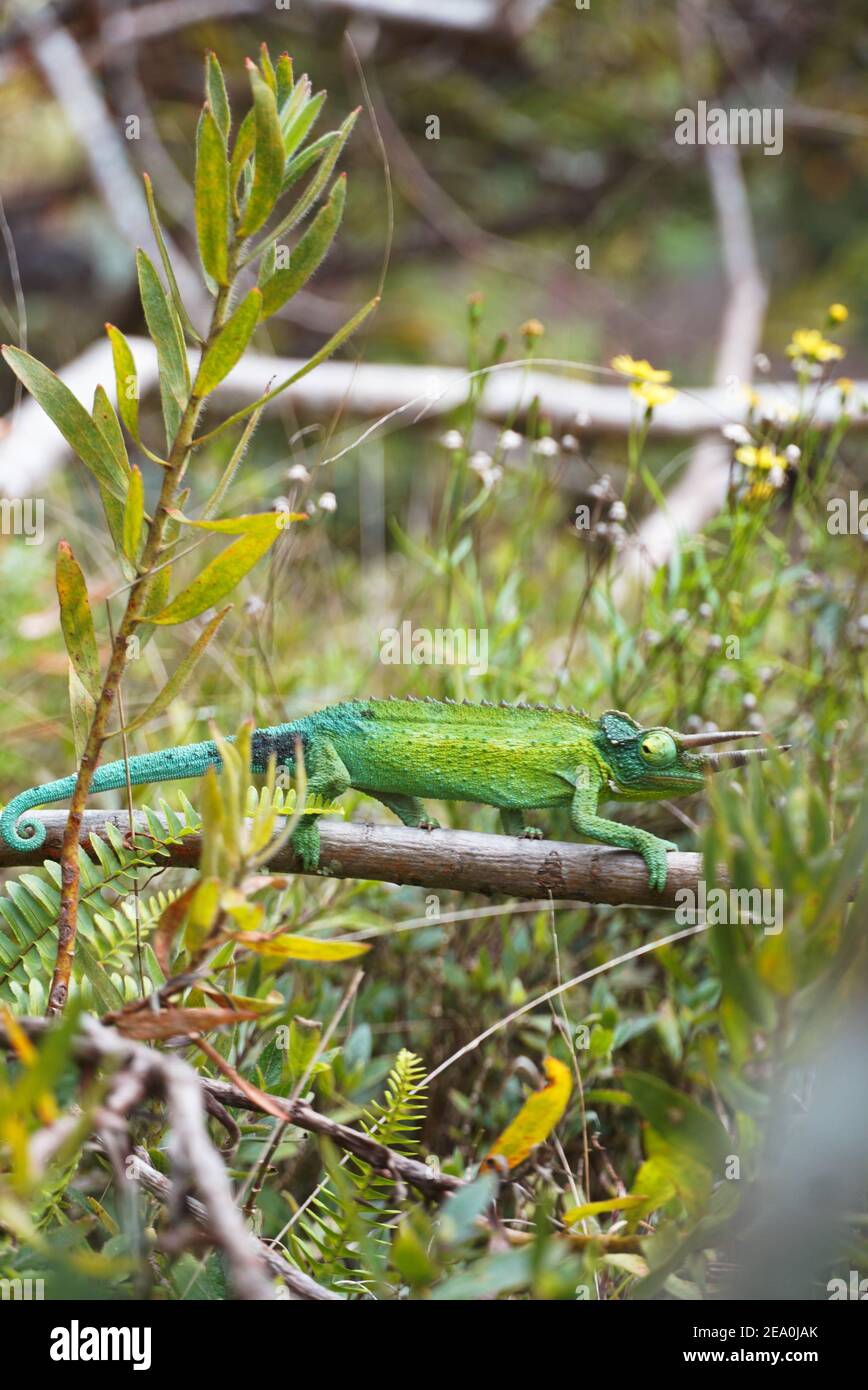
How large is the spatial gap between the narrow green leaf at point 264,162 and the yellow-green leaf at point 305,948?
0.62 meters

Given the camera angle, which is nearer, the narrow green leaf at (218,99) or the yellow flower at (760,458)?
the narrow green leaf at (218,99)

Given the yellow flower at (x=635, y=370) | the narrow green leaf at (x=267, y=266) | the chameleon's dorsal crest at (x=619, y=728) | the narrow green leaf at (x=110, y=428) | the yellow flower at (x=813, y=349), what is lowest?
the chameleon's dorsal crest at (x=619, y=728)

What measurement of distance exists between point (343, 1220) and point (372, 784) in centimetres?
74

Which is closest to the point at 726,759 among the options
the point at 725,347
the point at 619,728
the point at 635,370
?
the point at 619,728

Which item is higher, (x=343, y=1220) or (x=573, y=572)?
(x=573, y=572)

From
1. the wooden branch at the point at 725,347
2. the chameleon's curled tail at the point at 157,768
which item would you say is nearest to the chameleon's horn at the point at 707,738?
the chameleon's curled tail at the point at 157,768

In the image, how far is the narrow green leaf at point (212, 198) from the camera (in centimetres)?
98

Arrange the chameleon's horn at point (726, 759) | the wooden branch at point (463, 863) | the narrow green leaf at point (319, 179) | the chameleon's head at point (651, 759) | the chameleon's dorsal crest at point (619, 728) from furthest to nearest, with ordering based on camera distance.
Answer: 1. the chameleon's dorsal crest at point (619, 728)
2. the chameleon's head at point (651, 759)
3. the chameleon's horn at point (726, 759)
4. the wooden branch at point (463, 863)
5. the narrow green leaf at point (319, 179)

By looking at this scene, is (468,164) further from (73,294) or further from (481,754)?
(481,754)

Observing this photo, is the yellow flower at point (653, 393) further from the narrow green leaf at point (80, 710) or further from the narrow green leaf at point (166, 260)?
the narrow green leaf at point (80, 710)

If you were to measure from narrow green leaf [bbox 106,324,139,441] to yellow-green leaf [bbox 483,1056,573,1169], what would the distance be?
0.65 meters

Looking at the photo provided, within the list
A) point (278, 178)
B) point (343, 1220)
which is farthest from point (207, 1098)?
point (278, 178)

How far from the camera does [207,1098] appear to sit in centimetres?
115

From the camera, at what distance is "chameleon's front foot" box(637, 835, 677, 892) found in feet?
4.94
